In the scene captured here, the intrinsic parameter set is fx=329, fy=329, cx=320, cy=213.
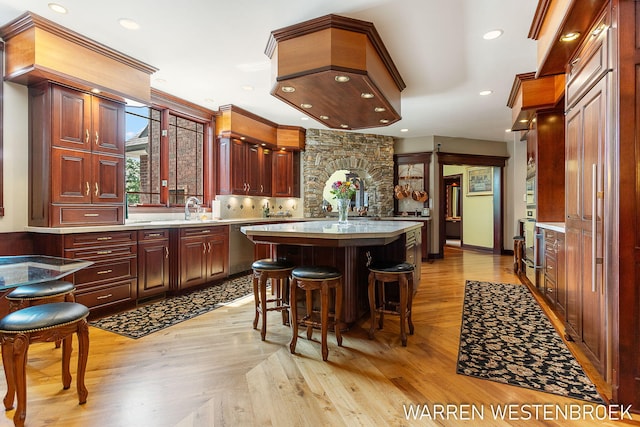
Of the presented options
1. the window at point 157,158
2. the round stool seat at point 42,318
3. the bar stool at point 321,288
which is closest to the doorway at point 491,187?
the window at point 157,158

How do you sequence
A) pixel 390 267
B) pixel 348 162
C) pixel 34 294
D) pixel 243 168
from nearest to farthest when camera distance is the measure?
1. pixel 34 294
2. pixel 390 267
3. pixel 243 168
4. pixel 348 162

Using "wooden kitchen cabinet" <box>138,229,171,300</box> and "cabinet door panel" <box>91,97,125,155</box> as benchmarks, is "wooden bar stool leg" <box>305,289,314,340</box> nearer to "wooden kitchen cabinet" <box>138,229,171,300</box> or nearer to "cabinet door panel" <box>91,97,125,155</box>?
"wooden kitchen cabinet" <box>138,229,171,300</box>

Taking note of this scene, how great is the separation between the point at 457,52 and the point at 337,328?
3.07 m

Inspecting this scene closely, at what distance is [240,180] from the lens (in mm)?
5945

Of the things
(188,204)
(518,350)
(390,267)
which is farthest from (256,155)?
(518,350)

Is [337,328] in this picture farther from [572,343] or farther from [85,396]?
[572,343]

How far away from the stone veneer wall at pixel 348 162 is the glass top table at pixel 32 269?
527cm

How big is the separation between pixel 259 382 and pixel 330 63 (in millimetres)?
2476

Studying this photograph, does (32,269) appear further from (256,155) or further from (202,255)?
(256,155)

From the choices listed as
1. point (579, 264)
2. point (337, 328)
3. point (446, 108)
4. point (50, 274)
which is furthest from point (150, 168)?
point (579, 264)

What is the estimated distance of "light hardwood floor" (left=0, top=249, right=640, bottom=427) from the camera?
1771mm

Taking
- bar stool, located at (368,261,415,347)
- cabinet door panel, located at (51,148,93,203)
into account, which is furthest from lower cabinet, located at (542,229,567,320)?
cabinet door panel, located at (51,148,93,203)

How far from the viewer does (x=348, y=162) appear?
7.38 m

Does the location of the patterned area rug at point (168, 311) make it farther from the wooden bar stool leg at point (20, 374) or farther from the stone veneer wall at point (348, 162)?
the stone veneer wall at point (348, 162)
